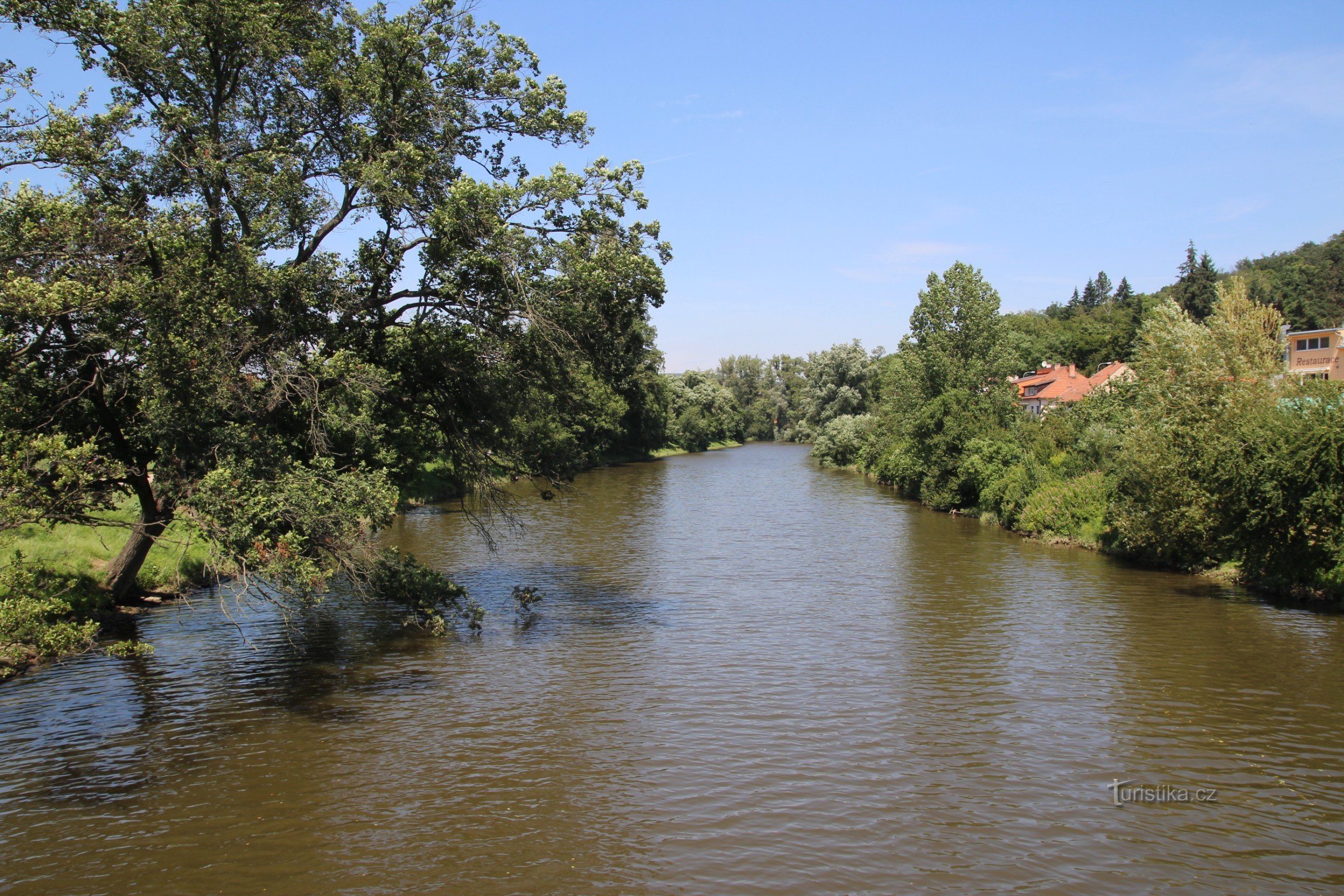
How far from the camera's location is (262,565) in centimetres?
1296

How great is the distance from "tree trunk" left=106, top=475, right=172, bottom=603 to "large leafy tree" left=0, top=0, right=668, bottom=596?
72 mm

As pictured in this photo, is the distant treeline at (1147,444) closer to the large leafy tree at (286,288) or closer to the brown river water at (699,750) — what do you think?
the brown river water at (699,750)

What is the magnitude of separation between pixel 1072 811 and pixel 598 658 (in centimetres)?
930

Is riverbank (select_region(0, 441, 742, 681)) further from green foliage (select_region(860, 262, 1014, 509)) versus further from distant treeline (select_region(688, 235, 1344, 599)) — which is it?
green foliage (select_region(860, 262, 1014, 509))

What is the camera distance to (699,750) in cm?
1280

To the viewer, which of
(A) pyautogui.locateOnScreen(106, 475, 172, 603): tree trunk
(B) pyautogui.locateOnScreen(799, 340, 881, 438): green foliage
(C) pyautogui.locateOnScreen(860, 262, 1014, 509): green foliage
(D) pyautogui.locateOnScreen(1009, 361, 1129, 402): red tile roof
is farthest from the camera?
(B) pyautogui.locateOnScreen(799, 340, 881, 438): green foliage

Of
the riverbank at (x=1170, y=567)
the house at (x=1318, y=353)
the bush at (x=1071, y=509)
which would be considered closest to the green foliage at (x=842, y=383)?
the house at (x=1318, y=353)

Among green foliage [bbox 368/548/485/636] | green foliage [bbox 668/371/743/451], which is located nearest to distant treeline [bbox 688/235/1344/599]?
green foliage [bbox 368/548/485/636]

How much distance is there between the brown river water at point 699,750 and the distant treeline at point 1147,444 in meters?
2.10

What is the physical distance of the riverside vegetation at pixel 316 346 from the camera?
520 inches

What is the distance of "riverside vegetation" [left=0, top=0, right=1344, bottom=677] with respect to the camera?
43.3ft

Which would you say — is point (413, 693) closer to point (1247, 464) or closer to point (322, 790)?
point (322, 790)

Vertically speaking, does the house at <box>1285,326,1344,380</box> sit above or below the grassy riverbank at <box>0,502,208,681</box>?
above

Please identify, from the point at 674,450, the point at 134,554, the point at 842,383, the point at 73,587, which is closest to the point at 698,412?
the point at 674,450
